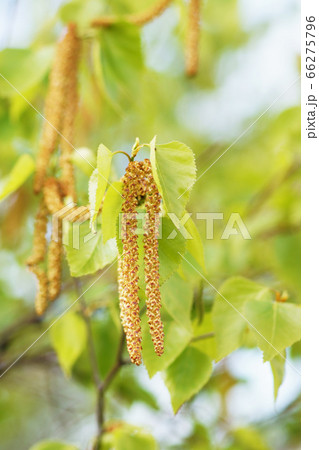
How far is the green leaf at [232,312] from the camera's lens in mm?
589

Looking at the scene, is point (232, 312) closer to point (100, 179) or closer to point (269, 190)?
point (100, 179)

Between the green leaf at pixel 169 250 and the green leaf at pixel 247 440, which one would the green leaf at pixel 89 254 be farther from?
the green leaf at pixel 247 440

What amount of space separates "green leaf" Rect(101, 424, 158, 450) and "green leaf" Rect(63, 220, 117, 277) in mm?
244

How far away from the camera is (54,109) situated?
781mm

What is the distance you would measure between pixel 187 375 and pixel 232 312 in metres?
0.09

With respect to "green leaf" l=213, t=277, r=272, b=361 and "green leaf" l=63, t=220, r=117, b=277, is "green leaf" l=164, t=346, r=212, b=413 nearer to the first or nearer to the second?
"green leaf" l=213, t=277, r=272, b=361

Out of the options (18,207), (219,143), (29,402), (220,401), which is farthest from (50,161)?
(29,402)

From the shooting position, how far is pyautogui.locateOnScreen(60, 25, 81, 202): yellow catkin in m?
0.71

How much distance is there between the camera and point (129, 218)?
0.50m

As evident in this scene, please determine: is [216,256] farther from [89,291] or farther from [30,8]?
[30,8]

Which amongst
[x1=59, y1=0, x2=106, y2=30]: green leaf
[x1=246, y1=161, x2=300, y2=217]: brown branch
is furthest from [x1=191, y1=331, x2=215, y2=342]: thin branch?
[x1=246, y1=161, x2=300, y2=217]: brown branch

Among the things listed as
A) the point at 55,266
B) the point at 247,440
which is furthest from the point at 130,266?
the point at 247,440

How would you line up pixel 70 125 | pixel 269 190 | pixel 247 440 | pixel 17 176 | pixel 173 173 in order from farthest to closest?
1. pixel 269 190
2. pixel 247 440
3. pixel 70 125
4. pixel 17 176
5. pixel 173 173

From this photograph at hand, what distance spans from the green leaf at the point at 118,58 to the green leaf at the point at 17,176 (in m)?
0.26
